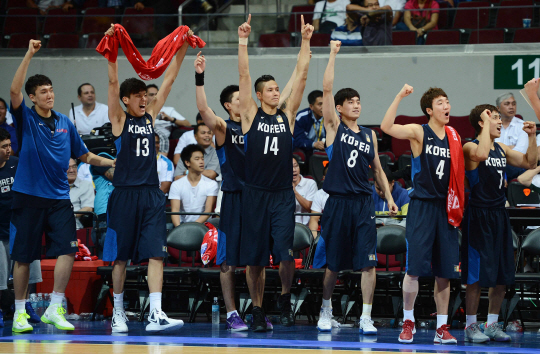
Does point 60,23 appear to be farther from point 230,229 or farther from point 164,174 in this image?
point 230,229

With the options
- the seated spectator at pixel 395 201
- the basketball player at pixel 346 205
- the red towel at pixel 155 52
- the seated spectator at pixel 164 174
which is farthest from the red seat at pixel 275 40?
the basketball player at pixel 346 205

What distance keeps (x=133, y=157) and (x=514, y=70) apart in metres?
8.27

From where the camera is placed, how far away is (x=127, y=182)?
6.37m

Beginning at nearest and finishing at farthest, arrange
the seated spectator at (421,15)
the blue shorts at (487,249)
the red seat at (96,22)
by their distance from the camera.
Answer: the blue shorts at (487,249) → the seated spectator at (421,15) → the red seat at (96,22)

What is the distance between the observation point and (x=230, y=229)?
22.0 ft

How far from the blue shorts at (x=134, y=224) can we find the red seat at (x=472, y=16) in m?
7.56

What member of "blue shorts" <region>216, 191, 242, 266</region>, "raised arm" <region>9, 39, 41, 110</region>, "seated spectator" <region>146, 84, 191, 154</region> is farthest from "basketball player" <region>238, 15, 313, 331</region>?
"seated spectator" <region>146, 84, 191, 154</region>

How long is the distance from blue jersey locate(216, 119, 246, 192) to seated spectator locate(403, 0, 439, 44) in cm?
633

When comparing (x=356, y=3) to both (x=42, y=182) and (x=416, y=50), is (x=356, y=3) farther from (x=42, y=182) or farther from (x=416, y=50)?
(x=42, y=182)

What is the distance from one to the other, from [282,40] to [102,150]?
4.91 metres

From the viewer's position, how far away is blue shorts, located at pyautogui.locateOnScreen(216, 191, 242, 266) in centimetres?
662

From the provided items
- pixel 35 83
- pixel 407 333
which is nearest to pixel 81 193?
pixel 35 83

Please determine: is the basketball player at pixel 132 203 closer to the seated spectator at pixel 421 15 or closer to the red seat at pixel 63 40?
the seated spectator at pixel 421 15

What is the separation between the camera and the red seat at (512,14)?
1173 cm
